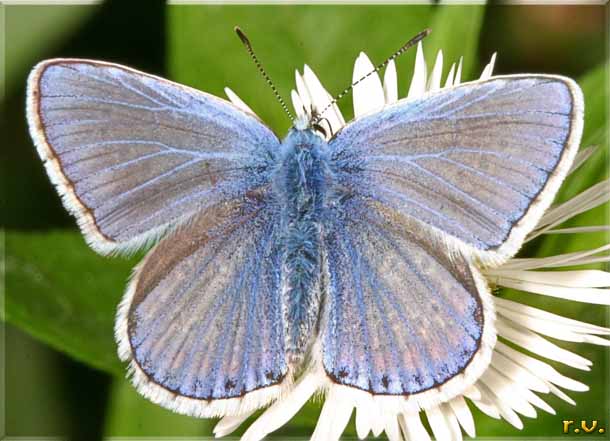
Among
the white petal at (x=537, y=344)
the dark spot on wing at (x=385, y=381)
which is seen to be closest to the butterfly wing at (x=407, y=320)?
the dark spot on wing at (x=385, y=381)

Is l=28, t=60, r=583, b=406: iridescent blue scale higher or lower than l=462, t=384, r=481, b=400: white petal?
higher

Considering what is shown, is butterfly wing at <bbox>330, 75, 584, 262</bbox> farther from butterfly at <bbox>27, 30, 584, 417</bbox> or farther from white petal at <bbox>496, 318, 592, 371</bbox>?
white petal at <bbox>496, 318, 592, 371</bbox>

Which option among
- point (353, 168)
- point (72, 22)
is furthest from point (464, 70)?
point (72, 22)

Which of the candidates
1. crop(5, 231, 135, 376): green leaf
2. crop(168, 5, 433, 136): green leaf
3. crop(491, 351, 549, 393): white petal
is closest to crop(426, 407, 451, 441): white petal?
crop(491, 351, 549, 393): white petal

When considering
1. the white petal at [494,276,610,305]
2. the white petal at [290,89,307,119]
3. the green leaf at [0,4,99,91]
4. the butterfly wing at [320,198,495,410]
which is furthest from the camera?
the green leaf at [0,4,99,91]

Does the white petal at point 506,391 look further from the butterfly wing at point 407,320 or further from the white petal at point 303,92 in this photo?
the white petal at point 303,92

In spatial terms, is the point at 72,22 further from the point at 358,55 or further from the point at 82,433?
the point at 82,433
